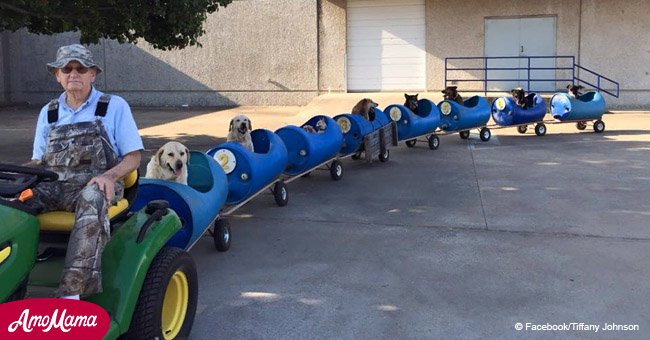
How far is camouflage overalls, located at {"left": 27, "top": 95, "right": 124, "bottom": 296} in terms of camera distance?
305 centimetres

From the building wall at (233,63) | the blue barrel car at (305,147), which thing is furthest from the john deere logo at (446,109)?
the building wall at (233,63)

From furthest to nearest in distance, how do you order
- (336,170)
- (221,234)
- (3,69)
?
(3,69), (336,170), (221,234)

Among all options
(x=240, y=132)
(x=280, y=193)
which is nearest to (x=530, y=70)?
(x=280, y=193)

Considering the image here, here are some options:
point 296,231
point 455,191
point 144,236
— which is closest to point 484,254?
point 296,231

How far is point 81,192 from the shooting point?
10.5 feet

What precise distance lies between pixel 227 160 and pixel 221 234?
1.05m

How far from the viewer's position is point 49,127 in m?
3.62

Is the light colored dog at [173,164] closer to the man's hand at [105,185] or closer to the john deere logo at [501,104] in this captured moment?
the man's hand at [105,185]

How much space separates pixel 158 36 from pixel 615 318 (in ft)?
25.6

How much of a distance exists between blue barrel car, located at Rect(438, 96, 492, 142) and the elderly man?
31.9 ft

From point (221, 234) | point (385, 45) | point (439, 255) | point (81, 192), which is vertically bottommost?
point (439, 255)

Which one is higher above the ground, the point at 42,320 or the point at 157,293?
the point at 42,320

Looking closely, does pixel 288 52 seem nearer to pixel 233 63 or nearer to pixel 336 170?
pixel 233 63

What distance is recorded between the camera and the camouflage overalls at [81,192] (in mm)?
3049
